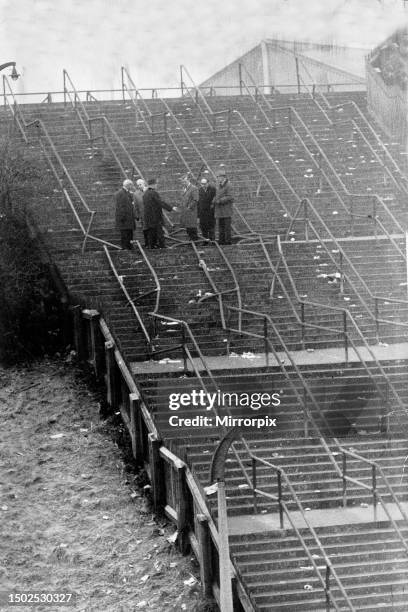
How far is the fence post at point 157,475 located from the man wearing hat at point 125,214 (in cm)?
574

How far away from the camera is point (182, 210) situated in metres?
19.7

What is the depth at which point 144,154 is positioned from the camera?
23.3 meters

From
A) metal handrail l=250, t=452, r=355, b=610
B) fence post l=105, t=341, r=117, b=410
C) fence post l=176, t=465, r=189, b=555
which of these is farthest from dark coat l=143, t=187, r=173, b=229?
fence post l=176, t=465, r=189, b=555

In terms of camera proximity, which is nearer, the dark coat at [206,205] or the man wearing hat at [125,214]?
the man wearing hat at [125,214]

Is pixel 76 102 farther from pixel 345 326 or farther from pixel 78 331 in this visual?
pixel 345 326

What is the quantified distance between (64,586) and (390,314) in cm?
696

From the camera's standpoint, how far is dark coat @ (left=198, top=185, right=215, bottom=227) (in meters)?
19.9

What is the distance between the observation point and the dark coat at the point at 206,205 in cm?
1989

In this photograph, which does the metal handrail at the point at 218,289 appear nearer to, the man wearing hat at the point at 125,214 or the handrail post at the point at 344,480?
the man wearing hat at the point at 125,214

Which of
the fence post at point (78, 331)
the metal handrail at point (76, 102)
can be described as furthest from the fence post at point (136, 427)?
the metal handrail at point (76, 102)

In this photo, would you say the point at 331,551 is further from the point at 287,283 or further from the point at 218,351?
the point at 287,283

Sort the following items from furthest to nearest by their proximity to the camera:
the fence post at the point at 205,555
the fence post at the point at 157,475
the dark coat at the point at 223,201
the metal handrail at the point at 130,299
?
the dark coat at the point at 223,201 → the metal handrail at the point at 130,299 → the fence post at the point at 157,475 → the fence post at the point at 205,555

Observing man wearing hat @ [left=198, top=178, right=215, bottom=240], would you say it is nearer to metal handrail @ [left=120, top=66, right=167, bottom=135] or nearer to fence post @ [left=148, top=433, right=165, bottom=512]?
metal handrail @ [left=120, top=66, right=167, bottom=135]

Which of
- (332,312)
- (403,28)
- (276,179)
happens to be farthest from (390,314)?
(403,28)
